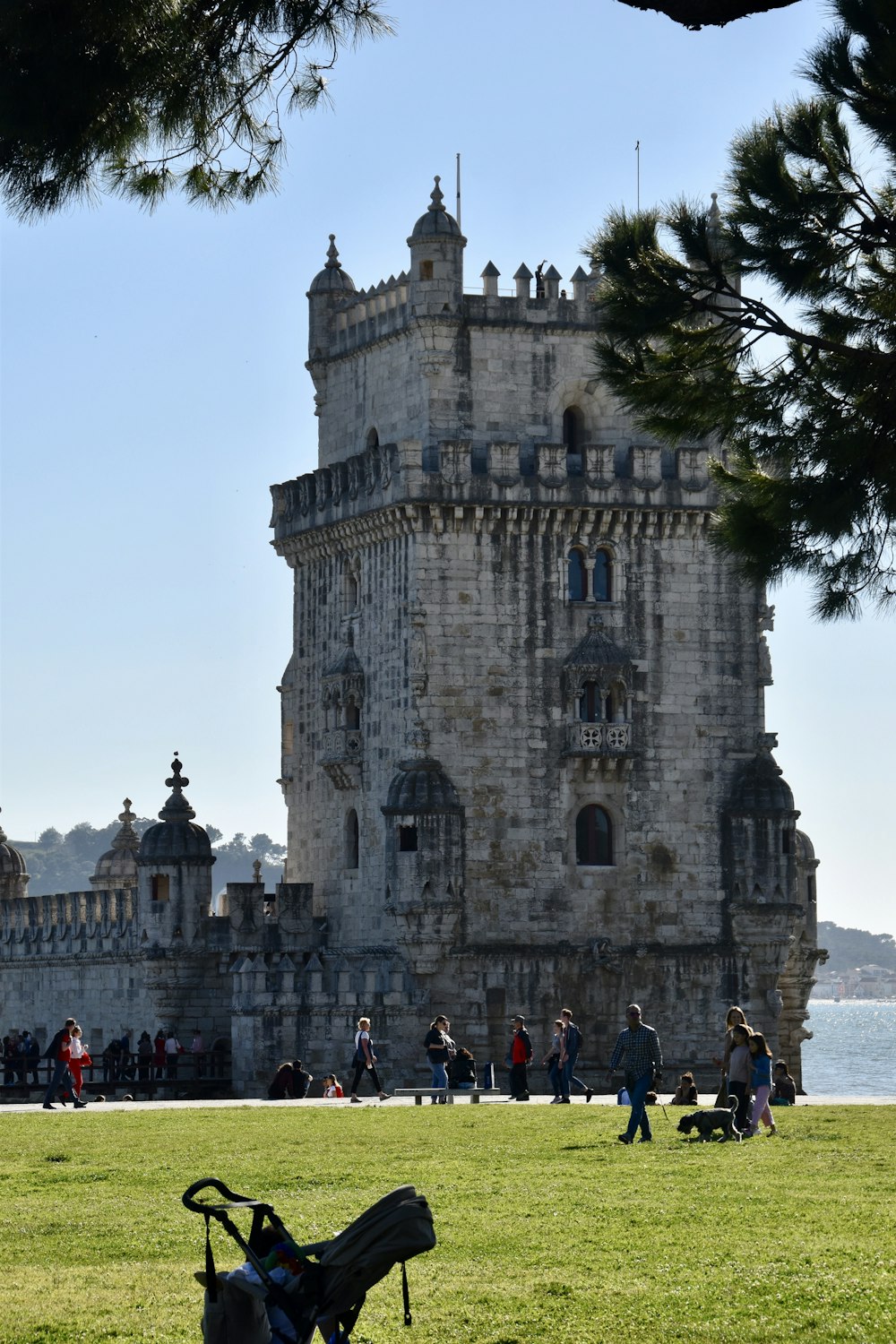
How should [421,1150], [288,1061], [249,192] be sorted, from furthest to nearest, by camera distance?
1. [288,1061]
2. [421,1150]
3. [249,192]

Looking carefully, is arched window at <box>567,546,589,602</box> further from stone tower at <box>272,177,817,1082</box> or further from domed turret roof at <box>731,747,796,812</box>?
domed turret roof at <box>731,747,796,812</box>

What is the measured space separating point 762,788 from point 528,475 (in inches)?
323

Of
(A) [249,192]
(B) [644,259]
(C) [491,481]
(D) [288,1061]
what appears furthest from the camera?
(C) [491,481]

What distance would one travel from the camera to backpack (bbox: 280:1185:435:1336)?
1683 centimetres

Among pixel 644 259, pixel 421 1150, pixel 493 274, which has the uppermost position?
pixel 493 274

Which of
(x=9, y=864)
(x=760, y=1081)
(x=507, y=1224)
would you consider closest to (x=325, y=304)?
(x=9, y=864)

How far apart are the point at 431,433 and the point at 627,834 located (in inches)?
366

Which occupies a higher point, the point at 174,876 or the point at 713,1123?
the point at 174,876

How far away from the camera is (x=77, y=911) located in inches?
2522

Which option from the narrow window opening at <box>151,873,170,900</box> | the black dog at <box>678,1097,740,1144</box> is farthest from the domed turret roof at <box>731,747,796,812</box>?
the black dog at <box>678,1097,740,1144</box>

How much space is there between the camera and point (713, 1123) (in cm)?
3081

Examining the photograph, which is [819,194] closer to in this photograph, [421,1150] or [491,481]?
[421,1150]

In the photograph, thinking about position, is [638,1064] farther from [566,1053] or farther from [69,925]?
[69,925]

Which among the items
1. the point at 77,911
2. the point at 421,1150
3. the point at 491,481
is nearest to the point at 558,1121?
the point at 421,1150
